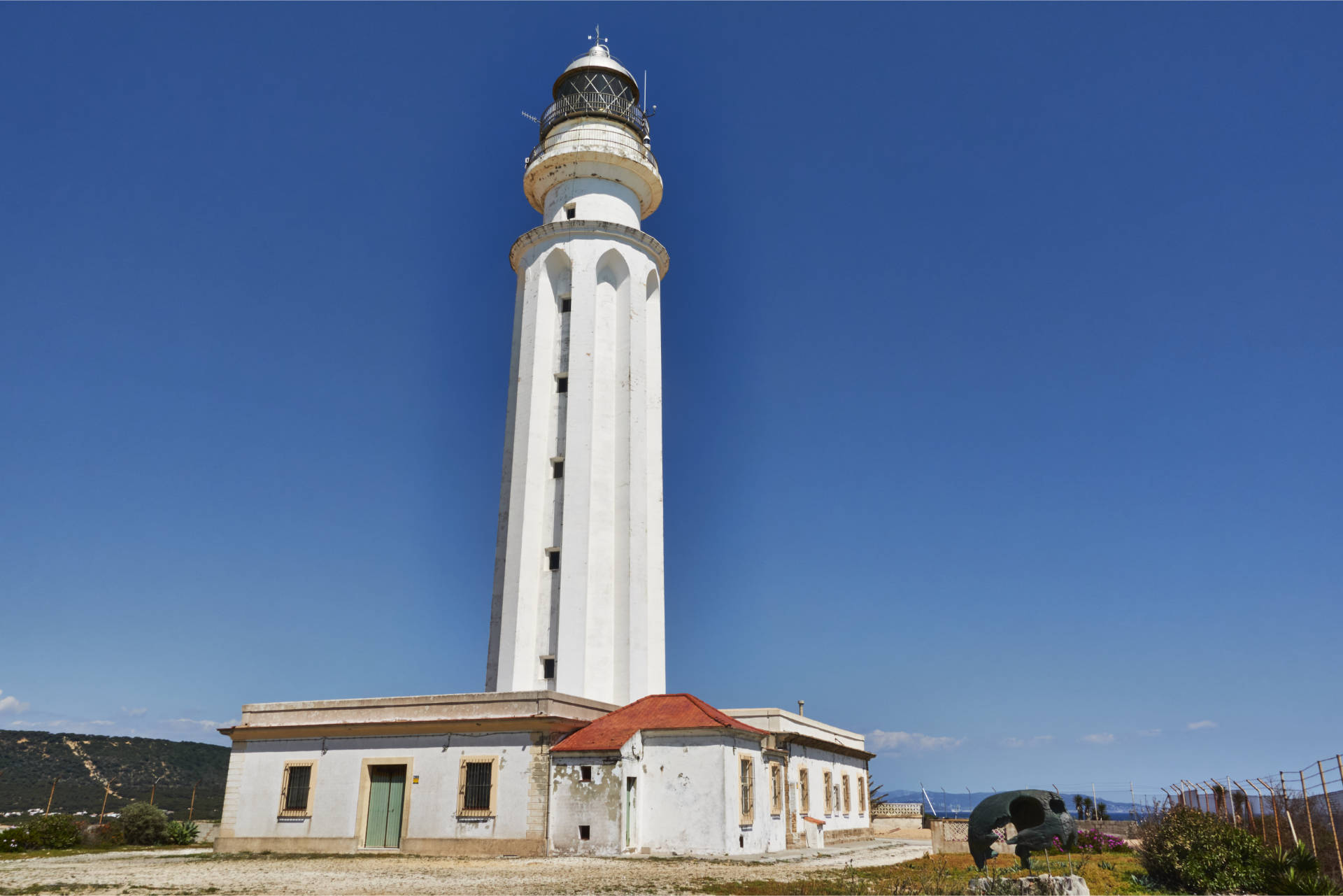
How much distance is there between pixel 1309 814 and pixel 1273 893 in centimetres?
152

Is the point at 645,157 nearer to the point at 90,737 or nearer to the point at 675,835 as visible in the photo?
the point at 675,835

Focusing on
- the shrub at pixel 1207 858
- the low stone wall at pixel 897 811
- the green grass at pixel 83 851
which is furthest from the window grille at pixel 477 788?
the low stone wall at pixel 897 811

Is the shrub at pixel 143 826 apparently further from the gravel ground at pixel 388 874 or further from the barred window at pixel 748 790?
the barred window at pixel 748 790

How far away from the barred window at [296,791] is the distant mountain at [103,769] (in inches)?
1650

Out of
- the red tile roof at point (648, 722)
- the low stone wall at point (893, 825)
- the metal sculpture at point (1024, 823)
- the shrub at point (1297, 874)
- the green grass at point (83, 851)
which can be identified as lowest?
the green grass at point (83, 851)

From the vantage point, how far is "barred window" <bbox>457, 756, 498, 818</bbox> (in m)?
24.0

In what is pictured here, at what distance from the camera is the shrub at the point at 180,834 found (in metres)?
32.7

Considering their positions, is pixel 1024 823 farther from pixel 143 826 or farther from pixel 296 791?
pixel 143 826

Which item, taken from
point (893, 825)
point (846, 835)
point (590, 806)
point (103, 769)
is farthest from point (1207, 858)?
point (103, 769)

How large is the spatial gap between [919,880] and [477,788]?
1223 cm

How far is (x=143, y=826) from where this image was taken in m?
32.3

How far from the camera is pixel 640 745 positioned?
23.8 meters

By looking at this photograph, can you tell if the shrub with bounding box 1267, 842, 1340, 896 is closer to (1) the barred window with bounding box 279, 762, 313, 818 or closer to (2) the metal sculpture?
(2) the metal sculpture

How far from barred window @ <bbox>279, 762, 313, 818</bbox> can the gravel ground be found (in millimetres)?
1357
